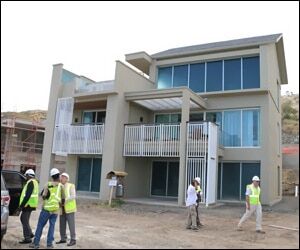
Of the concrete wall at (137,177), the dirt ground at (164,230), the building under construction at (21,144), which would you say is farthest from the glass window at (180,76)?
the building under construction at (21,144)

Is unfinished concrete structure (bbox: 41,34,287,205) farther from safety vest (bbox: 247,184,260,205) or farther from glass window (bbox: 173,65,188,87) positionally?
safety vest (bbox: 247,184,260,205)

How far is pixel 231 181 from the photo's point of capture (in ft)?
59.2

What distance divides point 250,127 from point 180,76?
201 inches

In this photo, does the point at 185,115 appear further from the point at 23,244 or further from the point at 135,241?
the point at 23,244

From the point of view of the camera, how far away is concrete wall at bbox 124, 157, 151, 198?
18859mm

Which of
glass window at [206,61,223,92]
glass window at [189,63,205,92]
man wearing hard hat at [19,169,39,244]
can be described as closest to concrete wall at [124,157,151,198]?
glass window at [189,63,205,92]

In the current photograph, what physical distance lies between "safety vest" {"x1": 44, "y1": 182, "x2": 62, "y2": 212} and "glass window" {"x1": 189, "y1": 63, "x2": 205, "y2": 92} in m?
13.3

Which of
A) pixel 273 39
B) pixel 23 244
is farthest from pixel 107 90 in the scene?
pixel 23 244

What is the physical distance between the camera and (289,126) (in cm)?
4994

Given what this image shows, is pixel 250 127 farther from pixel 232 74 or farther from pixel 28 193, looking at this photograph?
pixel 28 193

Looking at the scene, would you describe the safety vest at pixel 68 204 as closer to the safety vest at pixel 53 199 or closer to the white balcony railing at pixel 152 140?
the safety vest at pixel 53 199

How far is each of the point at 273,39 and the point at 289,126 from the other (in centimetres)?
3405

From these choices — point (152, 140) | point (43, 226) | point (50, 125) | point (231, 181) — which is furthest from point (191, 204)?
point (50, 125)

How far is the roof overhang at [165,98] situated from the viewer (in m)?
17.0
